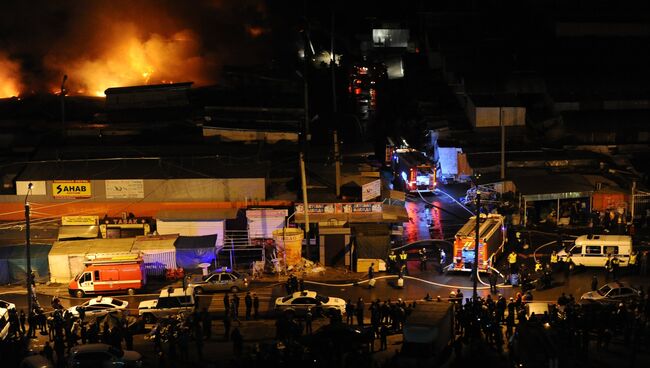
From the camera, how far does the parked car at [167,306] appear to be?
28.5 metres

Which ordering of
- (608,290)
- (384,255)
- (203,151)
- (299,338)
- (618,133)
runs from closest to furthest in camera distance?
(299,338), (608,290), (384,255), (203,151), (618,133)

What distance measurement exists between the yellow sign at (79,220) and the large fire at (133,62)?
27.3 meters

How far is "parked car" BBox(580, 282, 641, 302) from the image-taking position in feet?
91.2

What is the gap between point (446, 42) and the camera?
199 ft

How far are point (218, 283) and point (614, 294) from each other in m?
14.9

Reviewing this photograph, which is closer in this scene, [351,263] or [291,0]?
[351,263]

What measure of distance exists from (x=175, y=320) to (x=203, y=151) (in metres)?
18.1

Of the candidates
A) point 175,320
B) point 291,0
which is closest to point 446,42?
point 291,0

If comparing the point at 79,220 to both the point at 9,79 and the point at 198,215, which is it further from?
the point at 9,79

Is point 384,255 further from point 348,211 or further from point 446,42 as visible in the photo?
point 446,42

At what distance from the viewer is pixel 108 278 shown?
31.7 m

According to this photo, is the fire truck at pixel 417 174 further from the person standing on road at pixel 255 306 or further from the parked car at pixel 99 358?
the parked car at pixel 99 358

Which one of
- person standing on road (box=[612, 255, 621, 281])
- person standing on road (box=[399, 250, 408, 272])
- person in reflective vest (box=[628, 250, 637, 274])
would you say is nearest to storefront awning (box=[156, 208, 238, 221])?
person standing on road (box=[399, 250, 408, 272])

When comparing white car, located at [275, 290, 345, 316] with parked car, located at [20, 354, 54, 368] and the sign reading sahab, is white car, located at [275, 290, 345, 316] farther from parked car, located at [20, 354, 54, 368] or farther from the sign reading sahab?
the sign reading sahab
